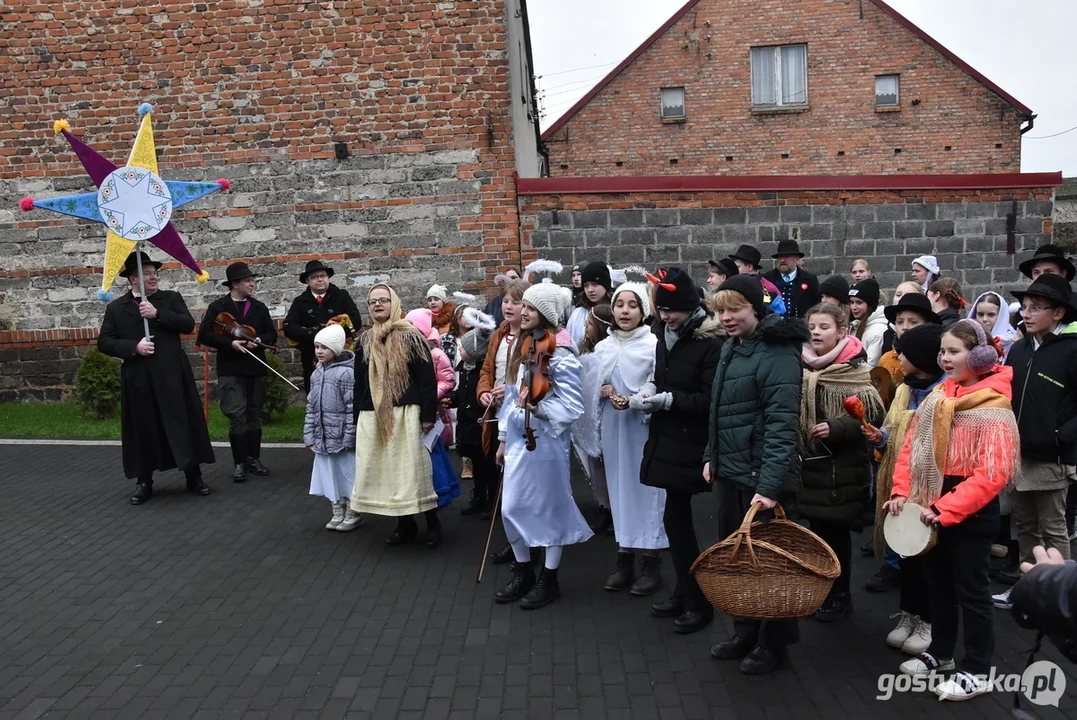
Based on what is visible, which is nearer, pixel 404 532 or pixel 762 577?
pixel 762 577

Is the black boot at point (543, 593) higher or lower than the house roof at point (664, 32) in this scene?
lower

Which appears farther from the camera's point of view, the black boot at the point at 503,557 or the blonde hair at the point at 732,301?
the black boot at the point at 503,557

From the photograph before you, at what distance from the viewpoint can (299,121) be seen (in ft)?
37.2

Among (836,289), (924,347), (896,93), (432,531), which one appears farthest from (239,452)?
(896,93)

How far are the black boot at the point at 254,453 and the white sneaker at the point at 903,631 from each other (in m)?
6.16

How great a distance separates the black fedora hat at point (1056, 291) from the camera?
4734mm

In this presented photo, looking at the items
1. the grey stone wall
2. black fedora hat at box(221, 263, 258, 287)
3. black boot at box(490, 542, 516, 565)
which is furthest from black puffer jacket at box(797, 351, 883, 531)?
the grey stone wall

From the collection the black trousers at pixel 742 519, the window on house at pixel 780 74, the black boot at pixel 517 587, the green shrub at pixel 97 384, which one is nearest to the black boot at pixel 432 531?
the black boot at pixel 517 587

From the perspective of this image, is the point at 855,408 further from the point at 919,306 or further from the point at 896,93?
the point at 896,93

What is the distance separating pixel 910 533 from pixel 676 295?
1.68m

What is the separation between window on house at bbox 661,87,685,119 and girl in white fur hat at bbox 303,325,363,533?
21.8 meters

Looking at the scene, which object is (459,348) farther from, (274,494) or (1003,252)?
(1003,252)

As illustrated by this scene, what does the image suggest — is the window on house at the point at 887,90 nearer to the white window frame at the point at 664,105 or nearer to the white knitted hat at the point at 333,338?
the white window frame at the point at 664,105

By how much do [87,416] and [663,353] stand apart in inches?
361
